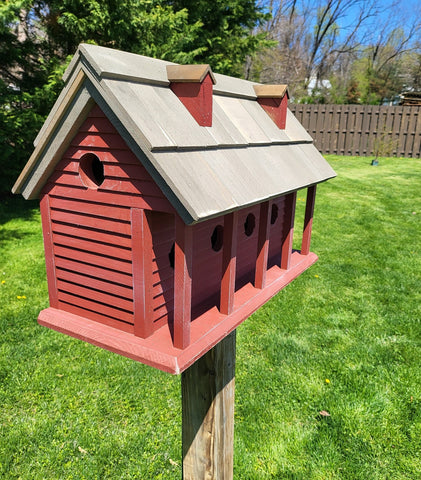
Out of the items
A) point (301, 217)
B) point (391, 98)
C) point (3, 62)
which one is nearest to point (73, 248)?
point (301, 217)

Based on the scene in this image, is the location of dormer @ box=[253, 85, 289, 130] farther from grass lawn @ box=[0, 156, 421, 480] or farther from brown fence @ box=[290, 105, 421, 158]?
brown fence @ box=[290, 105, 421, 158]

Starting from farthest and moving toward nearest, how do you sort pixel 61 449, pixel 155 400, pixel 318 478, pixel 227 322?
pixel 155 400 < pixel 61 449 < pixel 318 478 < pixel 227 322

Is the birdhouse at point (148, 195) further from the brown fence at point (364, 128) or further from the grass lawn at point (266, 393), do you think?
the brown fence at point (364, 128)

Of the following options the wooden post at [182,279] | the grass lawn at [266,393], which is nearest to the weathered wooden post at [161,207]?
the wooden post at [182,279]

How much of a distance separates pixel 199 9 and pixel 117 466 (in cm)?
1205

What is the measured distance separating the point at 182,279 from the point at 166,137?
0.51 m

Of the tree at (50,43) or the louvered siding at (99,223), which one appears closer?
the louvered siding at (99,223)

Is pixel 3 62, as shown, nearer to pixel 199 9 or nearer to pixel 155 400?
pixel 199 9

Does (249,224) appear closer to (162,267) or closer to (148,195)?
(162,267)

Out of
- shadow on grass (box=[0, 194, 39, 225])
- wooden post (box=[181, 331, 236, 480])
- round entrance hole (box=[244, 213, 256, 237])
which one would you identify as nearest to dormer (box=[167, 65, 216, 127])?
round entrance hole (box=[244, 213, 256, 237])

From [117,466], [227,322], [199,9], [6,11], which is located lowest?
[117,466]

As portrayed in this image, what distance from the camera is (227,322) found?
1867 millimetres

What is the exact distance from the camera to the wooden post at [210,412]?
2104mm

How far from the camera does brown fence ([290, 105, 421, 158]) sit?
1644cm
